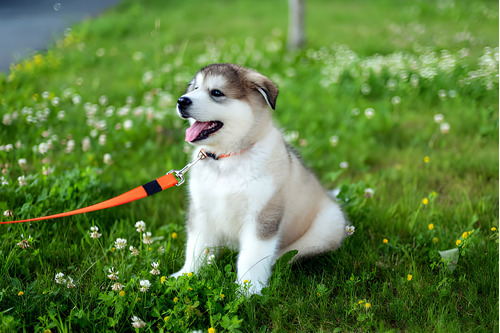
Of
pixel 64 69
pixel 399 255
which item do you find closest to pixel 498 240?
pixel 399 255

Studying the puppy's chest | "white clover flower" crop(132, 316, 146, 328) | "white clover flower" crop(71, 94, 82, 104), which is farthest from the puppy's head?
"white clover flower" crop(71, 94, 82, 104)

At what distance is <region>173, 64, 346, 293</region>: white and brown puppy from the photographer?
8.06 ft

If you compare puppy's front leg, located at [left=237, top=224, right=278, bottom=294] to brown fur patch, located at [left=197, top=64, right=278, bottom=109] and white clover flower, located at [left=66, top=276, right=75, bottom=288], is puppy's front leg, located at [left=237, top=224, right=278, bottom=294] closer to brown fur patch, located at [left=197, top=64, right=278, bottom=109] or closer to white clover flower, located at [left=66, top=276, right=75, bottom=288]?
brown fur patch, located at [left=197, top=64, right=278, bottom=109]

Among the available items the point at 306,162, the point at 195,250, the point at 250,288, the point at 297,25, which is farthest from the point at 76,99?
the point at 297,25

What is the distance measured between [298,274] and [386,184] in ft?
5.60

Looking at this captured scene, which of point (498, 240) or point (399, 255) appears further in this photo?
point (399, 255)

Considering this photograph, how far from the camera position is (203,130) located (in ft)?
8.07

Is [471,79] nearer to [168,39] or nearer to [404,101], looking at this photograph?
[404,101]

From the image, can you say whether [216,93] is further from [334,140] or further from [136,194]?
[334,140]

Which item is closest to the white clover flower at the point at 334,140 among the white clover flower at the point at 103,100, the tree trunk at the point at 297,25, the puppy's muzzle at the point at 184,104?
the puppy's muzzle at the point at 184,104

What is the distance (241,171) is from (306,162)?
180 cm

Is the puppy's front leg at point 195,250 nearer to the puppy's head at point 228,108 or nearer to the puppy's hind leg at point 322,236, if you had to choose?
the puppy's hind leg at point 322,236

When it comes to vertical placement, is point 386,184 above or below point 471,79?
below

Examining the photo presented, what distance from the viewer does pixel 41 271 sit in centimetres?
263
